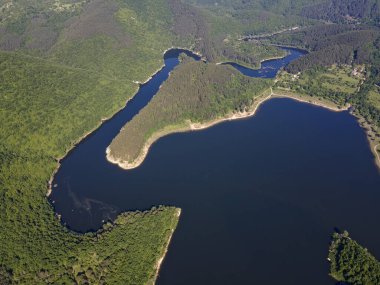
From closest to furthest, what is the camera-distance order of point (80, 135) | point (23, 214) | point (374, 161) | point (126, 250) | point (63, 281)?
point (63, 281), point (126, 250), point (23, 214), point (374, 161), point (80, 135)

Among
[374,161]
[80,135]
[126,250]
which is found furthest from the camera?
[80,135]

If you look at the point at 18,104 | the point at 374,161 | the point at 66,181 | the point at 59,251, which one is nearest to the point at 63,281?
the point at 59,251

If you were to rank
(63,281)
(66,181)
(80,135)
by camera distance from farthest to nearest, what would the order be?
1. (80,135)
2. (66,181)
3. (63,281)

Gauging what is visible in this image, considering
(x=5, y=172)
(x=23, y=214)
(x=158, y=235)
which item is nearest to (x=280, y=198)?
(x=158, y=235)

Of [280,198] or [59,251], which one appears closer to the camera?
[59,251]

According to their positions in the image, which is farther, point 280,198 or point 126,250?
point 280,198

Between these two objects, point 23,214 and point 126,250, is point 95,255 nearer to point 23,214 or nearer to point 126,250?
point 126,250

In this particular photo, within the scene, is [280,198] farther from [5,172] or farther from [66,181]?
[5,172]

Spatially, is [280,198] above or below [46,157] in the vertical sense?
above

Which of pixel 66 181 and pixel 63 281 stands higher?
pixel 63 281
